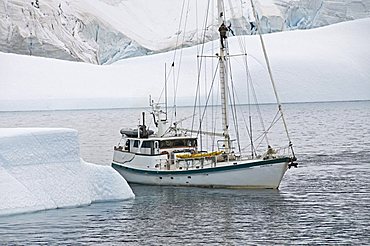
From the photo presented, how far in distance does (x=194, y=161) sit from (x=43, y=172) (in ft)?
22.6

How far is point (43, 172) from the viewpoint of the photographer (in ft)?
65.0

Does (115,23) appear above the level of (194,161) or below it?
above

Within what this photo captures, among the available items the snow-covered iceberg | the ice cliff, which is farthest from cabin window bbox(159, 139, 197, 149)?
the ice cliff

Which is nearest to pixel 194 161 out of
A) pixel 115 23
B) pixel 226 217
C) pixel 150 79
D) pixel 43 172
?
pixel 226 217

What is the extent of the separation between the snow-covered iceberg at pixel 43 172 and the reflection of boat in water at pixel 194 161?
14.9 ft

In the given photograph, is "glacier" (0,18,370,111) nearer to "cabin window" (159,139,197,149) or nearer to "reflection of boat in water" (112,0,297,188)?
"reflection of boat in water" (112,0,297,188)

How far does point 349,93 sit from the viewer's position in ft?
258

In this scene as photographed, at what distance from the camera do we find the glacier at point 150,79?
7350 centimetres

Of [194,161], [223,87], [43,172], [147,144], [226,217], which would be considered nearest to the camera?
[43,172]

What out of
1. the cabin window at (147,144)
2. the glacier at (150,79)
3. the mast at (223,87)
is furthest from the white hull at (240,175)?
the glacier at (150,79)

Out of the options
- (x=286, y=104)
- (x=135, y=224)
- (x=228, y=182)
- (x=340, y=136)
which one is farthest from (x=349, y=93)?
(x=135, y=224)

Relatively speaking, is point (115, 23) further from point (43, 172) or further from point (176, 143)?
point (43, 172)

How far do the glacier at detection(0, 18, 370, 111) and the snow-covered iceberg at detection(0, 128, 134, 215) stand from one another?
52.2 meters

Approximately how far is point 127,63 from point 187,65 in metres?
6.27
